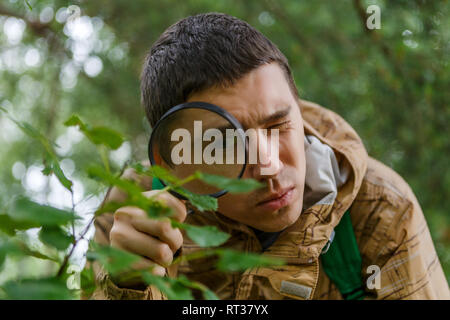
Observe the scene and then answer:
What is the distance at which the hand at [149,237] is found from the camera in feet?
4.23

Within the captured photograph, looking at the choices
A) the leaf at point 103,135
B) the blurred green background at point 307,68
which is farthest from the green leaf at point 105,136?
the blurred green background at point 307,68

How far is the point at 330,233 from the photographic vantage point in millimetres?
1792

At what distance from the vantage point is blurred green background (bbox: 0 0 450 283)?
10.4 ft

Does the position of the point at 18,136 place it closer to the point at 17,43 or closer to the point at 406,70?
the point at 17,43

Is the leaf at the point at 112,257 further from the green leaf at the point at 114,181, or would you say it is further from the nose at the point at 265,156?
the nose at the point at 265,156

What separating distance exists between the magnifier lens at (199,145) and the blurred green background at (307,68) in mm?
1715

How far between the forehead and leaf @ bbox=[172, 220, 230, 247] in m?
0.80

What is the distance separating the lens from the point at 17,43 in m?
4.66

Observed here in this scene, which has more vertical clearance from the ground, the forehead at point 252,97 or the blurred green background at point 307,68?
the blurred green background at point 307,68

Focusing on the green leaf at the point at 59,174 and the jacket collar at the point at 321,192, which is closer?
the green leaf at the point at 59,174

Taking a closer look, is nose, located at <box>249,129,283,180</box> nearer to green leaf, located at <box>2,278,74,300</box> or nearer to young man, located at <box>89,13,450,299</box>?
young man, located at <box>89,13,450,299</box>

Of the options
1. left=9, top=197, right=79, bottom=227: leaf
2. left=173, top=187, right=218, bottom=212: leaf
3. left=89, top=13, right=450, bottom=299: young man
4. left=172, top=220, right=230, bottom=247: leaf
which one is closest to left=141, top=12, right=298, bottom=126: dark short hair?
left=89, top=13, right=450, bottom=299: young man

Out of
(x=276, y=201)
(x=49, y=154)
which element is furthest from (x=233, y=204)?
(x=49, y=154)

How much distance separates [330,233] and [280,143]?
0.44 meters
